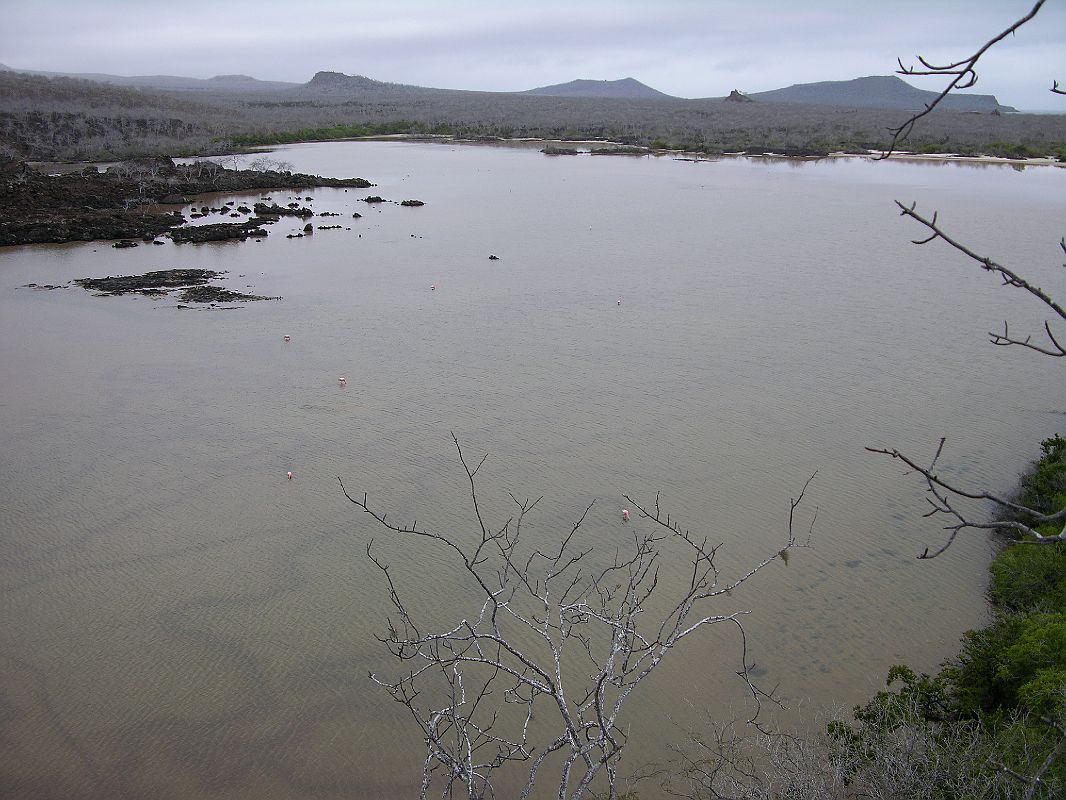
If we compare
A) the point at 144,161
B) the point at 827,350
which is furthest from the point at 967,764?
the point at 144,161

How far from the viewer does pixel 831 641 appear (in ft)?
18.8

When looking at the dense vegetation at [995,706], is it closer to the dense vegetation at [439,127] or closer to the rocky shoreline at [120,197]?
the rocky shoreline at [120,197]

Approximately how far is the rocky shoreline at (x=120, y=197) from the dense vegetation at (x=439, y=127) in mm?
7175

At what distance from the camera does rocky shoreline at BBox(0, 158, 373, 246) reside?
18797mm

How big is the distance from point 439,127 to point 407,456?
46.4 metres

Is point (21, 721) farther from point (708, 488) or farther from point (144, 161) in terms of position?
point (144, 161)

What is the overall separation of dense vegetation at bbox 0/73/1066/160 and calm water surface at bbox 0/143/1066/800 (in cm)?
1977

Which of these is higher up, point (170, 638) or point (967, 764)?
point (967, 764)

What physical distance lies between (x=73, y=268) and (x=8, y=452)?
30.9 ft

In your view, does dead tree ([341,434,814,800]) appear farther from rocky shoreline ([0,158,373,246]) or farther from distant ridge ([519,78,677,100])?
distant ridge ([519,78,677,100])

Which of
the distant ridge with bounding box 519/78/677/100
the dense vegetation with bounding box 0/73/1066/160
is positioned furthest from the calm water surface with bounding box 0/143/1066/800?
the distant ridge with bounding box 519/78/677/100

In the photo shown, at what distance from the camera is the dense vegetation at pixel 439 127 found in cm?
3512

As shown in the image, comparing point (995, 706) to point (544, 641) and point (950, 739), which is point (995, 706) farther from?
point (544, 641)

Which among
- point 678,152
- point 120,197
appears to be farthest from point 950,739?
point 678,152
